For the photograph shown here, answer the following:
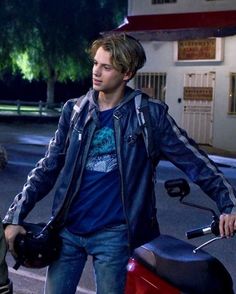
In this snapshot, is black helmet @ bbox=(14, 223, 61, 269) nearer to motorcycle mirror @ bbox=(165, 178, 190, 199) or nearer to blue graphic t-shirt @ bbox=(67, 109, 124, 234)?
blue graphic t-shirt @ bbox=(67, 109, 124, 234)

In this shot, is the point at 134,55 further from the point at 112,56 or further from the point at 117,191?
the point at 117,191

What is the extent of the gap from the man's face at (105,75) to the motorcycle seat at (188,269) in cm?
76

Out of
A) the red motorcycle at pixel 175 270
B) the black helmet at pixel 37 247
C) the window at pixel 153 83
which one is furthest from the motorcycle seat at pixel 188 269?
the window at pixel 153 83

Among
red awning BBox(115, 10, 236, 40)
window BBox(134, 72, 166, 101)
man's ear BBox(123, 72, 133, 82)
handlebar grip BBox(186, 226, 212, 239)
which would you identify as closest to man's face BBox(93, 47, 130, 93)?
man's ear BBox(123, 72, 133, 82)

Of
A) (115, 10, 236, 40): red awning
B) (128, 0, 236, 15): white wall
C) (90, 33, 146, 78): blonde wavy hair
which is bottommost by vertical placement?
(90, 33, 146, 78): blonde wavy hair

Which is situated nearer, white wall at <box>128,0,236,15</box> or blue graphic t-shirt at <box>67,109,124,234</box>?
blue graphic t-shirt at <box>67,109,124,234</box>

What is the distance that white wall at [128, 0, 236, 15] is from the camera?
68.3 ft

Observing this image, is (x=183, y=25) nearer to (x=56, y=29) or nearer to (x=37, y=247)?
(x=56, y=29)

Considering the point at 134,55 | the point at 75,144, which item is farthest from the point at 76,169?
the point at 134,55

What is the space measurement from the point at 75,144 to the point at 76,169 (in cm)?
11

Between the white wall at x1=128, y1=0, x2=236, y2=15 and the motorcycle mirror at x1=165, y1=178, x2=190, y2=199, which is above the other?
the white wall at x1=128, y1=0, x2=236, y2=15

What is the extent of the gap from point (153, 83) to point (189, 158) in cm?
2004

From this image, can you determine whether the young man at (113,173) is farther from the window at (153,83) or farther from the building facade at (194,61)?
the window at (153,83)

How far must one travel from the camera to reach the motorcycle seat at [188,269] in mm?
2699
